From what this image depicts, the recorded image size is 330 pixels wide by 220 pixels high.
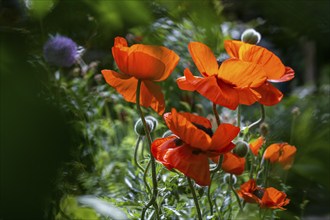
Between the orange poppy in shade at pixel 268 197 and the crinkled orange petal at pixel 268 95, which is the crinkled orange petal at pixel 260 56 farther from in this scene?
the orange poppy in shade at pixel 268 197

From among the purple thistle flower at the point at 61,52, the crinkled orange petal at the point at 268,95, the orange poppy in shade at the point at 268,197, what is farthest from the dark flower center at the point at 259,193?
the purple thistle flower at the point at 61,52

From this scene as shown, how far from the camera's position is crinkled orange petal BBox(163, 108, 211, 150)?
1.30 ft

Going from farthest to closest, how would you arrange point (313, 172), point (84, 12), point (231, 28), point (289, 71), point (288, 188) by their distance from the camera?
point (231, 28) → point (288, 188) → point (289, 71) → point (313, 172) → point (84, 12)

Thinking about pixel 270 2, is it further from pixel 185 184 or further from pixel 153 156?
pixel 185 184

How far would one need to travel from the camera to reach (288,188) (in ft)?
2.14

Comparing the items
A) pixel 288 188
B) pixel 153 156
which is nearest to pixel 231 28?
pixel 288 188

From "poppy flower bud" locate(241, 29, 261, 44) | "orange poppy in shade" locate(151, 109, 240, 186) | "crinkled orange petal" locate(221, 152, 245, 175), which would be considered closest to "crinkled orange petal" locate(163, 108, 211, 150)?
"orange poppy in shade" locate(151, 109, 240, 186)

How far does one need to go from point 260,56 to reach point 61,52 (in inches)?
14.3

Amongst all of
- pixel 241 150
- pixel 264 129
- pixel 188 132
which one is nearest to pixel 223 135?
pixel 188 132

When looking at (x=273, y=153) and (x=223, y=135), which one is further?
(x=273, y=153)

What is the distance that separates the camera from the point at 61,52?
736 millimetres

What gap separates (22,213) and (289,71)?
0.43 meters

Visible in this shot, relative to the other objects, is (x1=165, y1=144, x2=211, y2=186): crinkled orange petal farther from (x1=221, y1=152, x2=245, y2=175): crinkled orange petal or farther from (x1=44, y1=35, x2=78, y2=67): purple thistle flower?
(x1=44, y1=35, x2=78, y2=67): purple thistle flower

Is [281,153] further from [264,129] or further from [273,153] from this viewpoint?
[264,129]
